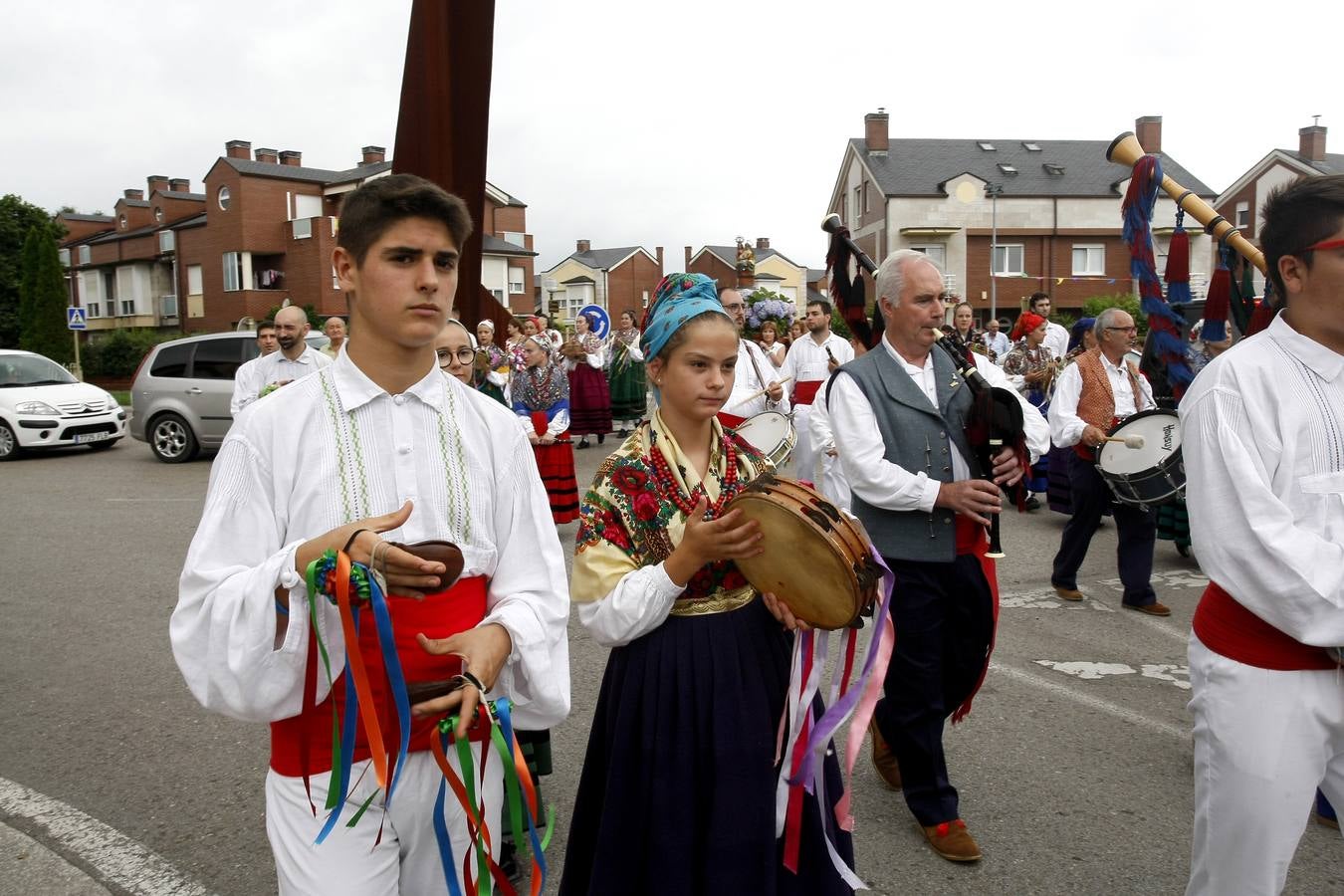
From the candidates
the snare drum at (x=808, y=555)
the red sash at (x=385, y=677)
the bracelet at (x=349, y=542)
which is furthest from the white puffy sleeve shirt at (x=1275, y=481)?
the bracelet at (x=349, y=542)

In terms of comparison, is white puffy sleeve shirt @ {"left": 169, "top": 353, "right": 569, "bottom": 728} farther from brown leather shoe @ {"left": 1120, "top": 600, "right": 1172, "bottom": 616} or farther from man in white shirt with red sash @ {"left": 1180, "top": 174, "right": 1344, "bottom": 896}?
brown leather shoe @ {"left": 1120, "top": 600, "right": 1172, "bottom": 616}

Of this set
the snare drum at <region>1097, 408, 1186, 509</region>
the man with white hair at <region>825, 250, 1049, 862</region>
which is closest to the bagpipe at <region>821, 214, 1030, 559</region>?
the man with white hair at <region>825, 250, 1049, 862</region>

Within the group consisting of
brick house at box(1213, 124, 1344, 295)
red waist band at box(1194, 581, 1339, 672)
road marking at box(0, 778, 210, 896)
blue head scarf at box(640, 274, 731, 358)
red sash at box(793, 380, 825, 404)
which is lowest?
road marking at box(0, 778, 210, 896)

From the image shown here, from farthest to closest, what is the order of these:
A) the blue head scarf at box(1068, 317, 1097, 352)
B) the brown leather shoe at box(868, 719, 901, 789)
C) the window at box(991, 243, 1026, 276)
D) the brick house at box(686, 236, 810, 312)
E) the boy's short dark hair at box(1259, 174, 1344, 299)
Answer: the brick house at box(686, 236, 810, 312)
the window at box(991, 243, 1026, 276)
the blue head scarf at box(1068, 317, 1097, 352)
the brown leather shoe at box(868, 719, 901, 789)
the boy's short dark hair at box(1259, 174, 1344, 299)

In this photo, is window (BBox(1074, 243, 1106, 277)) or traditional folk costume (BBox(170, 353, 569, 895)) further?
window (BBox(1074, 243, 1106, 277))

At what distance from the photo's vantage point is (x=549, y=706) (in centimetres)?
207

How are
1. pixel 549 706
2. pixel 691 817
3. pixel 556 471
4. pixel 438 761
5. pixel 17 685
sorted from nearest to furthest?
1. pixel 438 761
2. pixel 549 706
3. pixel 691 817
4. pixel 17 685
5. pixel 556 471

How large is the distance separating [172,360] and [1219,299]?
48.8 feet

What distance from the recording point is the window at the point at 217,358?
14.9 metres

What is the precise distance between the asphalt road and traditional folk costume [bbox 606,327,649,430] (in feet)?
34.8

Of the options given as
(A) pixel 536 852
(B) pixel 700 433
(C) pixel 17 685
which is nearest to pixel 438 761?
(A) pixel 536 852

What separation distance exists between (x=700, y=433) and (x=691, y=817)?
999 millimetres

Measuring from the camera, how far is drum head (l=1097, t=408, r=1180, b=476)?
5.87 metres

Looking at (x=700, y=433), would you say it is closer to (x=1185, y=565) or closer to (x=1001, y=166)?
(x=1185, y=565)
